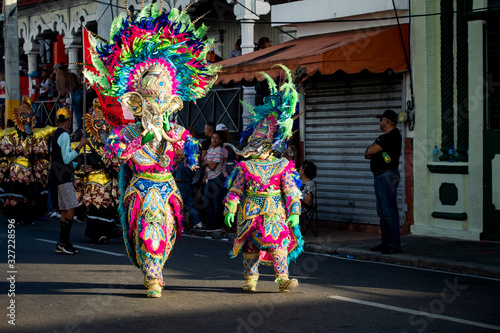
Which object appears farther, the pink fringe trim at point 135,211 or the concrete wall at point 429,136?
the concrete wall at point 429,136

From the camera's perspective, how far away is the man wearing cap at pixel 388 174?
1059cm

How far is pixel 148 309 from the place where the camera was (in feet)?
22.7

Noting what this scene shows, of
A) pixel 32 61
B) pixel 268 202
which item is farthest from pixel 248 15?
pixel 32 61

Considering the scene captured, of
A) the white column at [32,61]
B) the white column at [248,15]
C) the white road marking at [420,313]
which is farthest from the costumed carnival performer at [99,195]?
the white column at [32,61]

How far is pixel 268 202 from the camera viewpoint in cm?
776

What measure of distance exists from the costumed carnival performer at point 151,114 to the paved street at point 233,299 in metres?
0.65

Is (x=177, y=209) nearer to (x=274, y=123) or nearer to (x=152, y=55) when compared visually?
(x=274, y=123)

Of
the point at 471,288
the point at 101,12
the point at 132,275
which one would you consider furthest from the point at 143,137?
the point at 101,12

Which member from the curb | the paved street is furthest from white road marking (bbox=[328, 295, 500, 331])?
the curb

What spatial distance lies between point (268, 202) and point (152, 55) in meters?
2.05

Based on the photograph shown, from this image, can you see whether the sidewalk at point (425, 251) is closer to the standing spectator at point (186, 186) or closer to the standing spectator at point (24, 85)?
the standing spectator at point (186, 186)

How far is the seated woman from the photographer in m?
12.5

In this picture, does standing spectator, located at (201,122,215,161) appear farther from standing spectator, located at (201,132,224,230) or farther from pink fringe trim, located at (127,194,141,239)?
pink fringe trim, located at (127,194,141,239)

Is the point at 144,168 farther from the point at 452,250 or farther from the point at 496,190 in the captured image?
the point at 496,190
